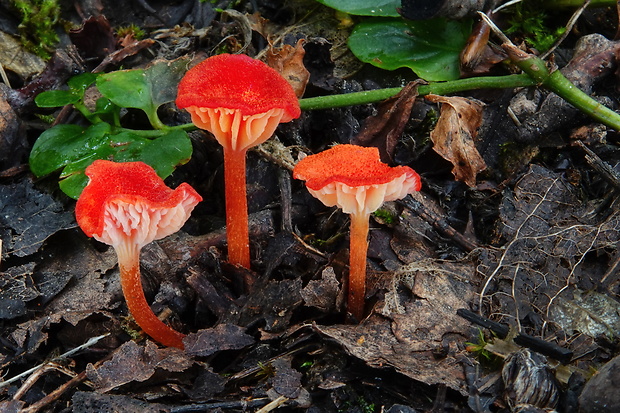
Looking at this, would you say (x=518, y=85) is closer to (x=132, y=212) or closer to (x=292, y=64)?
(x=292, y=64)

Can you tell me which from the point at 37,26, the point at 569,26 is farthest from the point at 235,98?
the point at 37,26

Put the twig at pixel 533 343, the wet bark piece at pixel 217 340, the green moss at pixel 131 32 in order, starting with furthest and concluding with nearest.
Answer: the green moss at pixel 131 32
the wet bark piece at pixel 217 340
the twig at pixel 533 343

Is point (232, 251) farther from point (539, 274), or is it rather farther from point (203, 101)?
point (539, 274)

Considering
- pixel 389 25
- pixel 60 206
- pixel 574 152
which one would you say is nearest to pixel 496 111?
pixel 574 152

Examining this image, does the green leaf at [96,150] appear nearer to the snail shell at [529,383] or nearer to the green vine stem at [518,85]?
the green vine stem at [518,85]

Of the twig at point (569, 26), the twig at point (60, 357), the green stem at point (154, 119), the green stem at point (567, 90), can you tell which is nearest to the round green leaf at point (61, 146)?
the green stem at point (154, 119)

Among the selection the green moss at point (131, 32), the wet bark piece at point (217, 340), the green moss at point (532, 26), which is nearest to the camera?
the wet bark piece at point (217, 340)
